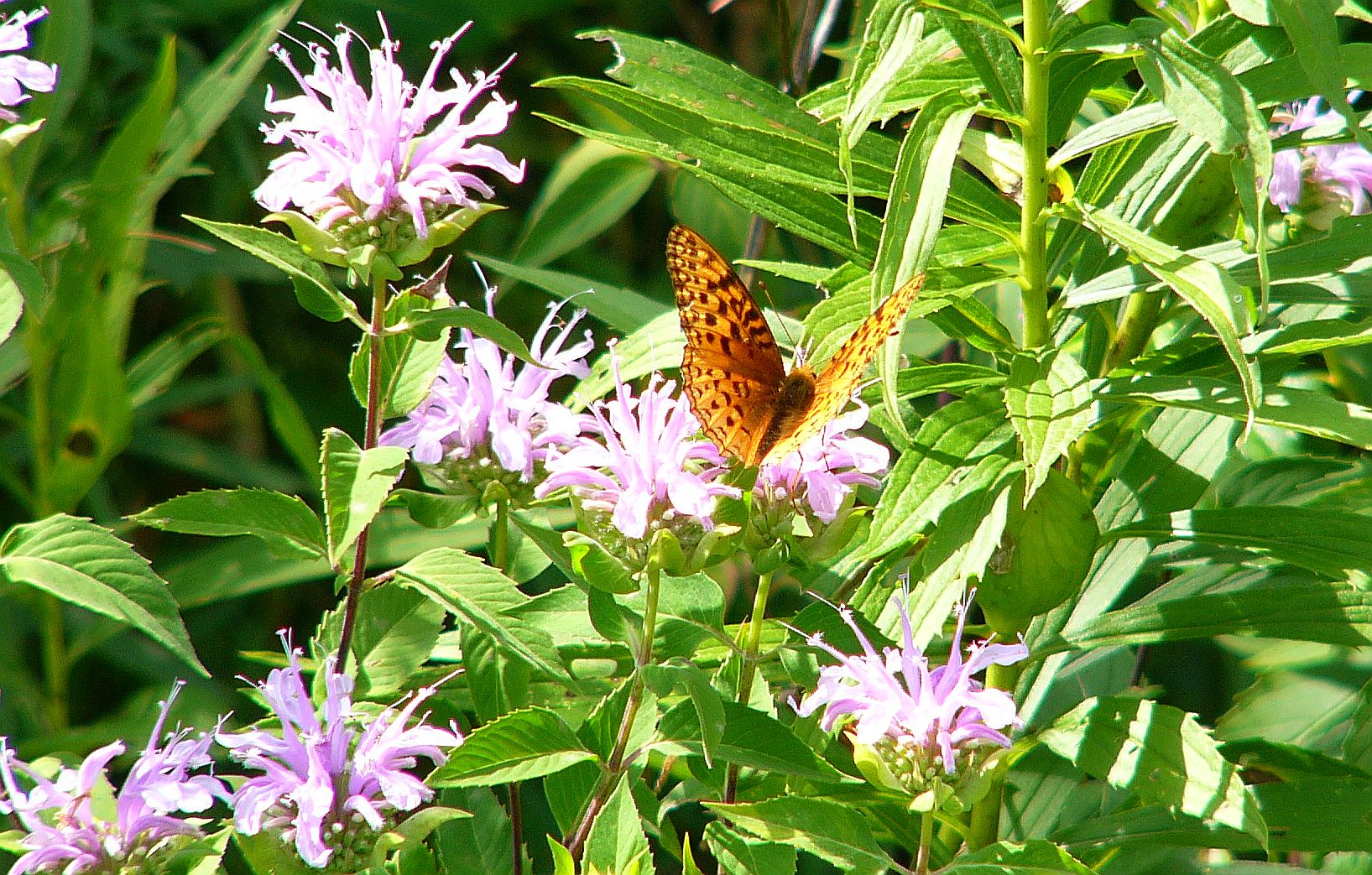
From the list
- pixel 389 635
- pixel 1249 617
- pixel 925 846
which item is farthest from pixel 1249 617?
pixel 389 635

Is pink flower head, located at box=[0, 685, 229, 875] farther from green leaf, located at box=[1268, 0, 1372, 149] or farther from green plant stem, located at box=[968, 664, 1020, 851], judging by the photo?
green leaf, located at box=[1268, 0, 1372, 149]

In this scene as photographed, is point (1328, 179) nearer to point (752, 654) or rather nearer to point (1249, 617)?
point (1249, 617)

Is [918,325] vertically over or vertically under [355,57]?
under

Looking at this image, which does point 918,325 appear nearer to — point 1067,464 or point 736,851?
point 1067,464

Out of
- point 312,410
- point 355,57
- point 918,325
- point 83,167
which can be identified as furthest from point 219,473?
point 918,325

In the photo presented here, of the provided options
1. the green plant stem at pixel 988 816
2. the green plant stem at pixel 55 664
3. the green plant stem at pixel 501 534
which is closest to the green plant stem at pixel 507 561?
the green plant stem at pixel 501 534

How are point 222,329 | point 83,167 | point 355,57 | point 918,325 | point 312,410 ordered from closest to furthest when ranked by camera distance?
point 918,325 < point 222,329 < point 83,167 < point 312,410 < point 355,57

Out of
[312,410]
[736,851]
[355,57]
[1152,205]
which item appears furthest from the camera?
[355,57]
